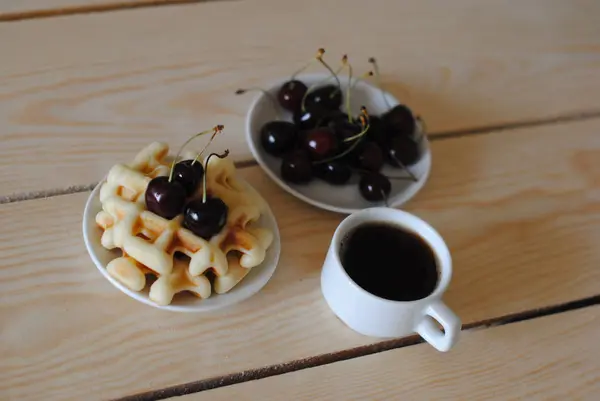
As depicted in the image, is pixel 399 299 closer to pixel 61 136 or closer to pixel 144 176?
pixel 144 176

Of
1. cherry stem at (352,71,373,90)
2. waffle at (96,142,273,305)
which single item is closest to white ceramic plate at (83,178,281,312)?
waffle at (96,142,273,305)

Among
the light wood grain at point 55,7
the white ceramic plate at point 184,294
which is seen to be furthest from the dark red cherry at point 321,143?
the light wood grain at point 55,7

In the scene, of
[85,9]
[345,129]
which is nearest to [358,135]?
[345,129]

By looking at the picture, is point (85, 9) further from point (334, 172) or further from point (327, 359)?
point (327, 359)

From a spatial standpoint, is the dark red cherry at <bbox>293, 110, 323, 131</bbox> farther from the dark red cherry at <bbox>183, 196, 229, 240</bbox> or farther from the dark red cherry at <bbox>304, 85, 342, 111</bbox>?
the dark red cherry at <bbox>183, 196, 229, 240</bbox>

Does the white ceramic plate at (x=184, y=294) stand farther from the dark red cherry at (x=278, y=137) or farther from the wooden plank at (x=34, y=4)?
the wooden plank at (x=34, y=4)

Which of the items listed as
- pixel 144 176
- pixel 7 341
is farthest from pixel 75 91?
pixel 7 341
